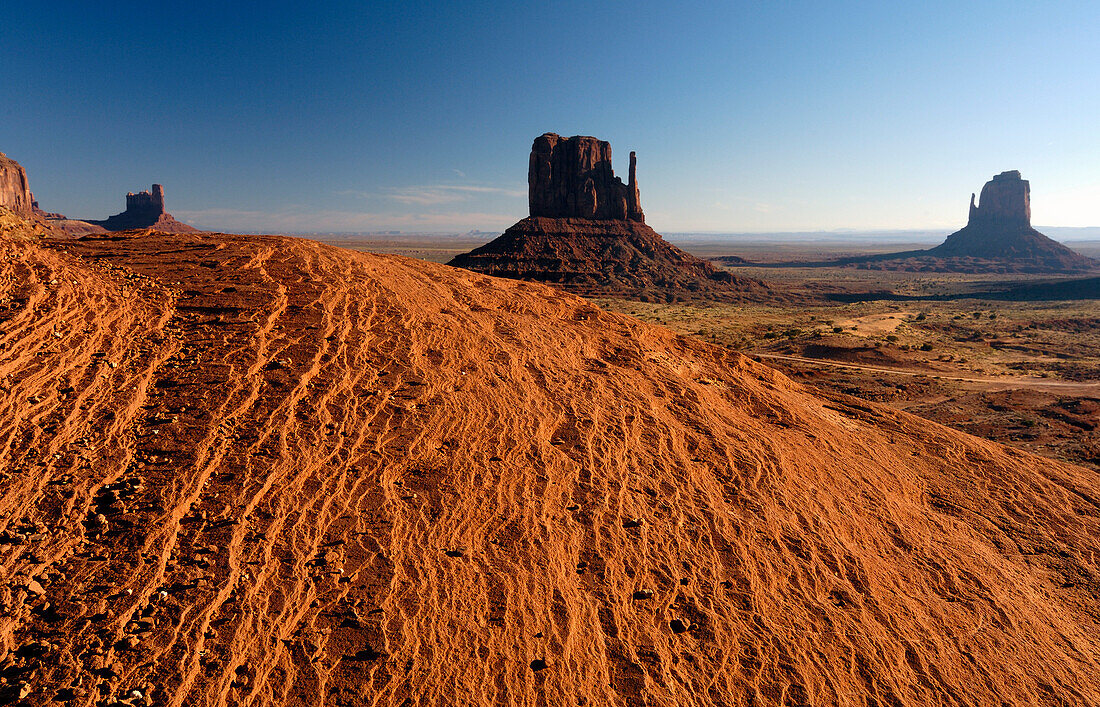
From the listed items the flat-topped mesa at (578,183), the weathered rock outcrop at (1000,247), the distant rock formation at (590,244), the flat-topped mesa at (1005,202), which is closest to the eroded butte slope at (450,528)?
the distant rock formation at (590,244)

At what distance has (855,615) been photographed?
8.77 meters

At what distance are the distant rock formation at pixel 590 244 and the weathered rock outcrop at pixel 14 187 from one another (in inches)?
Result: 3912

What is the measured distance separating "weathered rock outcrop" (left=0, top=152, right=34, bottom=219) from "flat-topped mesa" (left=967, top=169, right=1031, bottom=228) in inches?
9718

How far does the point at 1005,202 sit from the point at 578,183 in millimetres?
142010

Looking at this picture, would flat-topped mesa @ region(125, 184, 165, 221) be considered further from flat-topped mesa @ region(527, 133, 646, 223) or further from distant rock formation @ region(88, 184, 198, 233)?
flat-topped mesa @ region(527, 133, 646, 223)

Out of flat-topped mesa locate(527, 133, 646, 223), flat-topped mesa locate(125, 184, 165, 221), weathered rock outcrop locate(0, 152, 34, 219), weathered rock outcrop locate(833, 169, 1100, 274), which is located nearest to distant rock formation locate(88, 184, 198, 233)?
flat-topped mesa locate(125, 184, 165, 221)

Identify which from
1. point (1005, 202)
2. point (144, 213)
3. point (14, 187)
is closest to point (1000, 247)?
point (1005, 202)

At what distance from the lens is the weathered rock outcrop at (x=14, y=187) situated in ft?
365

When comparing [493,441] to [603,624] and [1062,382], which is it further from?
[1062,382]

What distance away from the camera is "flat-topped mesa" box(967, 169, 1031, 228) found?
514 ft

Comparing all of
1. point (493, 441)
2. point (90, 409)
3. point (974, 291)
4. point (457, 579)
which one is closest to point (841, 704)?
point (457, 579)

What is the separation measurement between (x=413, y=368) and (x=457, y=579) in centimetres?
611

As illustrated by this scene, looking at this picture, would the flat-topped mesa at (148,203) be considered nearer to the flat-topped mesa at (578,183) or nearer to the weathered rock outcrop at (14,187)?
the weathered rock outcrop at (14,187)

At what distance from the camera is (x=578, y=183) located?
4181 inches
